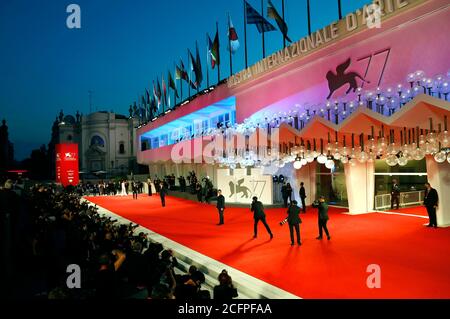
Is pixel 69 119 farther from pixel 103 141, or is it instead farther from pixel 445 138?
pixel 445 138

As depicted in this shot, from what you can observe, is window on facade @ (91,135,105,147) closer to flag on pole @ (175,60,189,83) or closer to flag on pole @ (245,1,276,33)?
flag on pole @ (175,60,189,83)

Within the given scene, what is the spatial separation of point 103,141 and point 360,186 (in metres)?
51.0

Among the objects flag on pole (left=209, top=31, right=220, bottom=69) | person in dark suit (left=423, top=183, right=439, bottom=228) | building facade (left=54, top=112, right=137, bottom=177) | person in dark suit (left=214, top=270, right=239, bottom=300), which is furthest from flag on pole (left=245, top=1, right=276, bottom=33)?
building facade (left=54, top=112, right=137, bottom=177)

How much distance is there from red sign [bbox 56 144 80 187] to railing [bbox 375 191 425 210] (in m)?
16.6

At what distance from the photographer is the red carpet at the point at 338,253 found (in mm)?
7090

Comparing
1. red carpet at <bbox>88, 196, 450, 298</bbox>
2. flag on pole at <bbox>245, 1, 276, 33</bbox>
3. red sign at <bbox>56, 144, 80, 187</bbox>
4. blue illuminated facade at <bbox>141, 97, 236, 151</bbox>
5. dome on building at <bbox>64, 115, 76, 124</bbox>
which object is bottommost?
red carpet at <bbox>88, 196, 450, 298</bbox>

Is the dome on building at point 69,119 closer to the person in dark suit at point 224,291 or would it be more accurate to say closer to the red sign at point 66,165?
the red sign at point 66,165

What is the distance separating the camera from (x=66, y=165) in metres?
20.7

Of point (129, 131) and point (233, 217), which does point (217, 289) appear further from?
point (129, 131)

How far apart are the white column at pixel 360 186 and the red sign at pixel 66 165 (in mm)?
15097

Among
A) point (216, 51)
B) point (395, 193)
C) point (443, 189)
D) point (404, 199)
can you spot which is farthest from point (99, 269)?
point (216, 51)

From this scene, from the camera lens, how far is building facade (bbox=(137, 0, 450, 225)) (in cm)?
1129

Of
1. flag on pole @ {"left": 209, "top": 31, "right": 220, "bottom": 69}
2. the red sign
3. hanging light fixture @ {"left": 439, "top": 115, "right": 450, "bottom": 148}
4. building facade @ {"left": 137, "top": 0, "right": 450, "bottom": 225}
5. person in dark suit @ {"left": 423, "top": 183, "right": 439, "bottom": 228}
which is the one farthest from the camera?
flag on pole @ {"left": 209, "top": 31, "right": 220, "bottom": 69}

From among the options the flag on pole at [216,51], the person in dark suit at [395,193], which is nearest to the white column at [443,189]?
the person in dark suit at [395,193]
